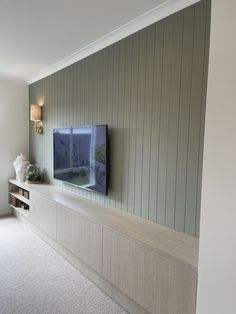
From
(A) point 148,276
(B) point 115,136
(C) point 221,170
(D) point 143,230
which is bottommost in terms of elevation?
(A) point 148,276

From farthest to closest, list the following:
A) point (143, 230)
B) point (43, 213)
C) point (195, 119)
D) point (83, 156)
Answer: point (43, 213) → point (83, 156) → point (143, 230) → point (195, 119)

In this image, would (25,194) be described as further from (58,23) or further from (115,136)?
(58,23)

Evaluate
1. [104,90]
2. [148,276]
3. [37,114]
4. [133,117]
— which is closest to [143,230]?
[148,276]

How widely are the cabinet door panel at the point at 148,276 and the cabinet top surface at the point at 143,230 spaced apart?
5 centimetres

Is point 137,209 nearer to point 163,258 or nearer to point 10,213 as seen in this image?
point 163,258

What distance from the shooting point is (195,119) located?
1.83 meters

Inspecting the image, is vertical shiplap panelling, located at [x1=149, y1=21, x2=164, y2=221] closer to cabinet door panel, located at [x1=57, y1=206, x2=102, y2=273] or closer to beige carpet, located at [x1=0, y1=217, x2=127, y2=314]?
cabinet door panel, located at [x1=57, y1=206, x2=102, y2=273]

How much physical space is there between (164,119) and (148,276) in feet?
4.03

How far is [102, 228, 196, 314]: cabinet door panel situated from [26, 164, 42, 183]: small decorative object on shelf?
7.71 ft

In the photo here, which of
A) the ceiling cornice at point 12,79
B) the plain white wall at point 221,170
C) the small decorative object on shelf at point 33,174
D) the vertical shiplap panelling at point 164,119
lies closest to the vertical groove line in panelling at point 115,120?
the vertical shiplap panelling at point 164,119

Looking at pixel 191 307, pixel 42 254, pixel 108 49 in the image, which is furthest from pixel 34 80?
pixel 191 307

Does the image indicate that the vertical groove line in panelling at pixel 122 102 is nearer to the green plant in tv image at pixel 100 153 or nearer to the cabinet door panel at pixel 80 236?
the green plant in tv image at pixel 100 153

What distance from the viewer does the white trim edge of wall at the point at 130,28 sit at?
75.9 inches

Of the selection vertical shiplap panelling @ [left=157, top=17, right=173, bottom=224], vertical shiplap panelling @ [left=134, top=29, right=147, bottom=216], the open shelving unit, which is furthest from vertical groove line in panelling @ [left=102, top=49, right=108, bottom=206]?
the open shelving unit
